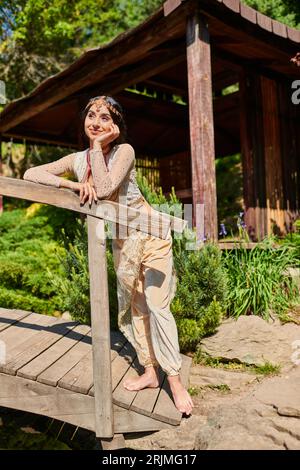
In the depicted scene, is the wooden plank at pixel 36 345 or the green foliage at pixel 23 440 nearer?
the wooden plank at pixel 36 345

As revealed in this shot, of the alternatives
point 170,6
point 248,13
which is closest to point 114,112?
point 170,6

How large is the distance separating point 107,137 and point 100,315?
112cm

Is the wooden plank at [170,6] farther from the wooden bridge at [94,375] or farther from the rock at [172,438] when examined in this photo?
the rock at [172,438]

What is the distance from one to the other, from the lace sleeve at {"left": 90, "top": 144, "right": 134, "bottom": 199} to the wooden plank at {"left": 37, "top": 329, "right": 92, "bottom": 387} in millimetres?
1305

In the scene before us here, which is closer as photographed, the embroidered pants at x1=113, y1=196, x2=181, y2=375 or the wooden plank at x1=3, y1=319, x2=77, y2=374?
the embroidered pants at x1=113, y1=196, x2=181, y2=375

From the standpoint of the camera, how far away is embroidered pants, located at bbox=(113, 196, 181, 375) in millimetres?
2688

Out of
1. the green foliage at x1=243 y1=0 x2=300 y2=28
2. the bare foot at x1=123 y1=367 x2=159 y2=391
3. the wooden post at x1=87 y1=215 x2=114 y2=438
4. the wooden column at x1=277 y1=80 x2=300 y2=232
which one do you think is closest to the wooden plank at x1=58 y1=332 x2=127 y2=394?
the wooden post at x1=87 y1=215 x2=114 y2=438

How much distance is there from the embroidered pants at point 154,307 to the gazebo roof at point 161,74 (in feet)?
9.59

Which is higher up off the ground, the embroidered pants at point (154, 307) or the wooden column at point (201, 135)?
the wooden column at point (201, 135)

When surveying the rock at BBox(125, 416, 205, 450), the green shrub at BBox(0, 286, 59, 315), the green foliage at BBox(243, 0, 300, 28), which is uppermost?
the green foliage at BBox(243, 0, 300, 28)

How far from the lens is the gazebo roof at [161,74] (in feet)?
15.8

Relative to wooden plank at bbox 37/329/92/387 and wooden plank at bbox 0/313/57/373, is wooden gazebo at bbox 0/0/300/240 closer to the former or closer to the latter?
wooden plank at bbox 37/329/92/387

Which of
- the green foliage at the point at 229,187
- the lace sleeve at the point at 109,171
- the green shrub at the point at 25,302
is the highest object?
the green foliage at the point at 229,187

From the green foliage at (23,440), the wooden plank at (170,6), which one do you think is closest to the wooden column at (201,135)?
the wooden plank at (170,6)
